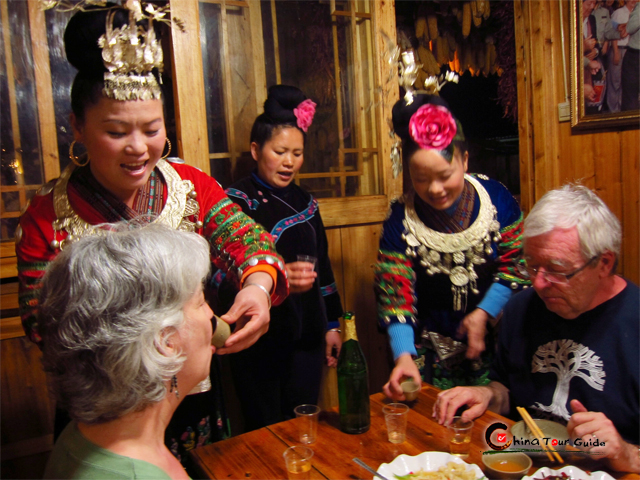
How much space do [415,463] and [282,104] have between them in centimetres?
153

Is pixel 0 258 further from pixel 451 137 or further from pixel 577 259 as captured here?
pixel 577 259

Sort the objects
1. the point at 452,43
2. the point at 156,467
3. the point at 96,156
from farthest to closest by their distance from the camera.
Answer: the point at 452,43 < the point at 96,156 < the point at 156,467

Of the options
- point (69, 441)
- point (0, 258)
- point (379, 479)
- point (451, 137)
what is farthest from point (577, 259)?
point (0, 258)

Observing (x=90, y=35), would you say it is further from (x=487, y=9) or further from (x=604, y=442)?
(x=487, y=9)

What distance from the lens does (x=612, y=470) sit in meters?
1.06

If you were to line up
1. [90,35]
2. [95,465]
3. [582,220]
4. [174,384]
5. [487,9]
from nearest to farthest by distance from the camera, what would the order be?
[95,465] → [174,384] → [90,35] → [582,220] → [487,9]

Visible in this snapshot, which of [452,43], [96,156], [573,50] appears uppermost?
[452,43]

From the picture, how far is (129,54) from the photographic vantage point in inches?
49.8

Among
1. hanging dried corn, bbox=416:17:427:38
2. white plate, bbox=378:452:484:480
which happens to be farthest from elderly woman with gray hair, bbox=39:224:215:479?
hanging dried corn, bbox=416:17:427:38

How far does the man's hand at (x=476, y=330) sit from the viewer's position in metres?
1.82

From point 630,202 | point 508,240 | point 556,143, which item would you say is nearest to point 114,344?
point 508,240

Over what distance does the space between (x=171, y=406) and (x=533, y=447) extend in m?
0.82

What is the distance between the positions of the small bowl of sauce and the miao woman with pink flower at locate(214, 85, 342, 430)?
3.60 feet

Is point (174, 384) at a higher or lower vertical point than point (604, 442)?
higher
